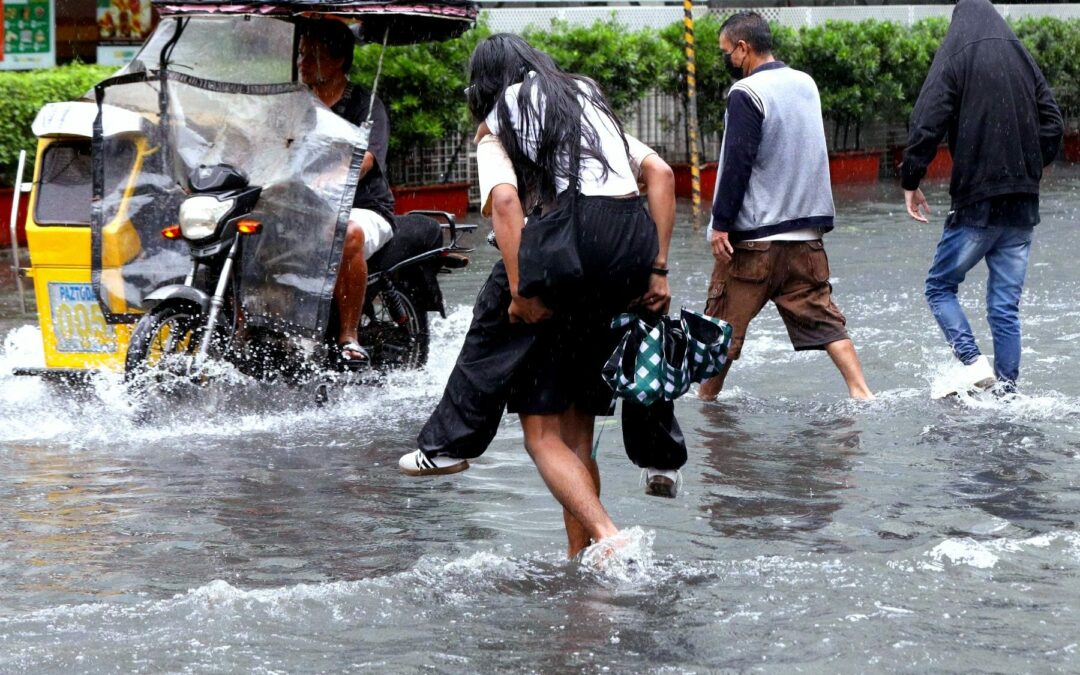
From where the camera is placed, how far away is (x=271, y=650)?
4.21 metres

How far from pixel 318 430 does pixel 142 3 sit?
11.7 m

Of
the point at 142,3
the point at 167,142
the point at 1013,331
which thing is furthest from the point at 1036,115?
the point at 142,3

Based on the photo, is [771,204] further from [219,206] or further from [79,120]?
[79,120]

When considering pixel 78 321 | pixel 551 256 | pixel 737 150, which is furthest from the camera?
pixel 78 321

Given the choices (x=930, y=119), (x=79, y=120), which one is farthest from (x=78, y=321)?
(x=930, y=119)

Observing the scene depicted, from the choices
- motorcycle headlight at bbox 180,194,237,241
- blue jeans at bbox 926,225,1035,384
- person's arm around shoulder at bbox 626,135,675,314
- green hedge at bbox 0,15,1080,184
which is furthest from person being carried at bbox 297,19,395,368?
green hedge at bbox 0,15,1080,184

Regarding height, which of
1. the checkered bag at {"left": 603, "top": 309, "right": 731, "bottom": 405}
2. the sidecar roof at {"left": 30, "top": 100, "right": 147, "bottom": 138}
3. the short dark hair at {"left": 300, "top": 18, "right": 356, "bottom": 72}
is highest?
the short dark hair at {"left": 300, "top": 18, "right": 356, "bottom": 72}

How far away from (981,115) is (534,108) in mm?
3338

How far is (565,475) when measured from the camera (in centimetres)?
477

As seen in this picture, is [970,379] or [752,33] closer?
[752,33]

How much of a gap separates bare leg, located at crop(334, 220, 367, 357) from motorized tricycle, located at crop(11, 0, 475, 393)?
89 millimetres

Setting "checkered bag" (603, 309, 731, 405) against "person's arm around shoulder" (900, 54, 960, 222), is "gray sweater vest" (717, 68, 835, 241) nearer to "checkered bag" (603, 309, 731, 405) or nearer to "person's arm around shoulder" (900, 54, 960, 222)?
"person's arm around shoulder" (900, 54, 960, 222)

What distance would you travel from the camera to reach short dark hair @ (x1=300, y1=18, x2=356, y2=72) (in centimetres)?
783

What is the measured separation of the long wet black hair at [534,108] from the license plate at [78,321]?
3550 millimetres
